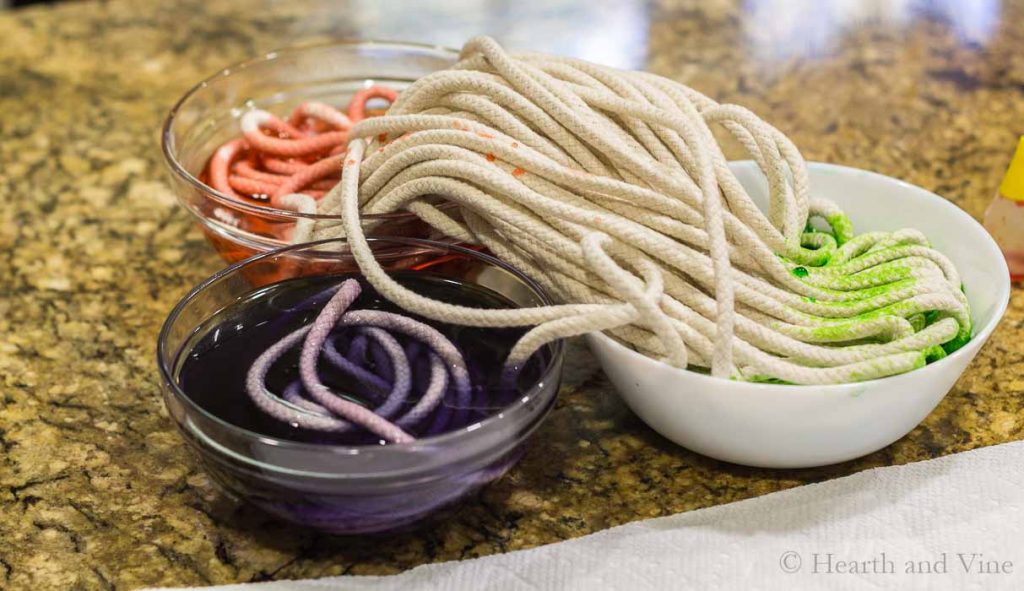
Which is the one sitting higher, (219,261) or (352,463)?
(352,463)

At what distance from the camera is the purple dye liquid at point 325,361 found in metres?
0.55

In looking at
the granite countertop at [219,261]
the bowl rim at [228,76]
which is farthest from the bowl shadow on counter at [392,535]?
the bowl rim at [228,76]

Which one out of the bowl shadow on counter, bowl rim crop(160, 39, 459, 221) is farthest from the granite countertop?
bowl rim crop(160, 39, 459, 221)

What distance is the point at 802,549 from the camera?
0.56 meters

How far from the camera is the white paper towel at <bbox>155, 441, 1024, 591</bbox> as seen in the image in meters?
0.54

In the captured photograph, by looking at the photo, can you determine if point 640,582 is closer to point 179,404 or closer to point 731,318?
point 731,318

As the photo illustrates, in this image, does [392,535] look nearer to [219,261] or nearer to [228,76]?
[219,261]

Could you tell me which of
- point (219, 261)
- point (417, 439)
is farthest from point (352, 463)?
point (219, 261)

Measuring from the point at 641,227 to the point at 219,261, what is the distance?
39cm

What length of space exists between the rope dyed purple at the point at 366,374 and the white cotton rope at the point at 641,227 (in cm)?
2

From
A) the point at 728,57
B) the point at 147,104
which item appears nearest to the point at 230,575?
the point at 147,104

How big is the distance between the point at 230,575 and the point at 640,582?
214 millimetres

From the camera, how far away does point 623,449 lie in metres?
0.64

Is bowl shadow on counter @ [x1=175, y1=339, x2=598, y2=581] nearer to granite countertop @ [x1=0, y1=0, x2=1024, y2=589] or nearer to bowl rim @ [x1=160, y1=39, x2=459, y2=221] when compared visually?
granite countertop @ [x1=0, y1=0, x2=1024, y2=589]
